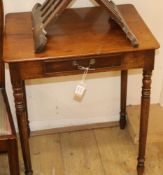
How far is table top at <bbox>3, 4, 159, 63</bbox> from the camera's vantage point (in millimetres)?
1384

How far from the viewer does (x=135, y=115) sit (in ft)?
6.71

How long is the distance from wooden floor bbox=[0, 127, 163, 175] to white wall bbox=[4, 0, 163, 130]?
0.28 ft

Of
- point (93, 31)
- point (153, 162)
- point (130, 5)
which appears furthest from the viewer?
point (153, 162)

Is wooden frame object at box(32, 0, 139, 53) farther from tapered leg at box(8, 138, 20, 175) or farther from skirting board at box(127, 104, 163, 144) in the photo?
skirting board at box(127, 104, 163, 144)

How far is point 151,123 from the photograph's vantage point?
2008 mm

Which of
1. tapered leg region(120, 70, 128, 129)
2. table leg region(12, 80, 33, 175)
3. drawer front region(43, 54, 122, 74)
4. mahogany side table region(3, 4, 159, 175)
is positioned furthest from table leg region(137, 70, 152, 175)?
table leg region(12, 80, 33, 175)

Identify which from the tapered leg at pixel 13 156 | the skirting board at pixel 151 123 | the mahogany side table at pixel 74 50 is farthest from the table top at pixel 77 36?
the skirting board at pixel 151 123

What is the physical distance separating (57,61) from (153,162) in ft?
2.68

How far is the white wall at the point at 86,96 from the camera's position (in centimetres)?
194

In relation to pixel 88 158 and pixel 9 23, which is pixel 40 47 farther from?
pixel 88 158

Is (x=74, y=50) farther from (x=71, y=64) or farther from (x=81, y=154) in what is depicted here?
(x=81, y=154)

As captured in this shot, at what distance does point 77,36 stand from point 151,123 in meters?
0.76

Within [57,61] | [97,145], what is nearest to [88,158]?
[97,145]

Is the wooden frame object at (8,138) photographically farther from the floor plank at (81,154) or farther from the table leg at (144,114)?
the table leg at (144,114)
